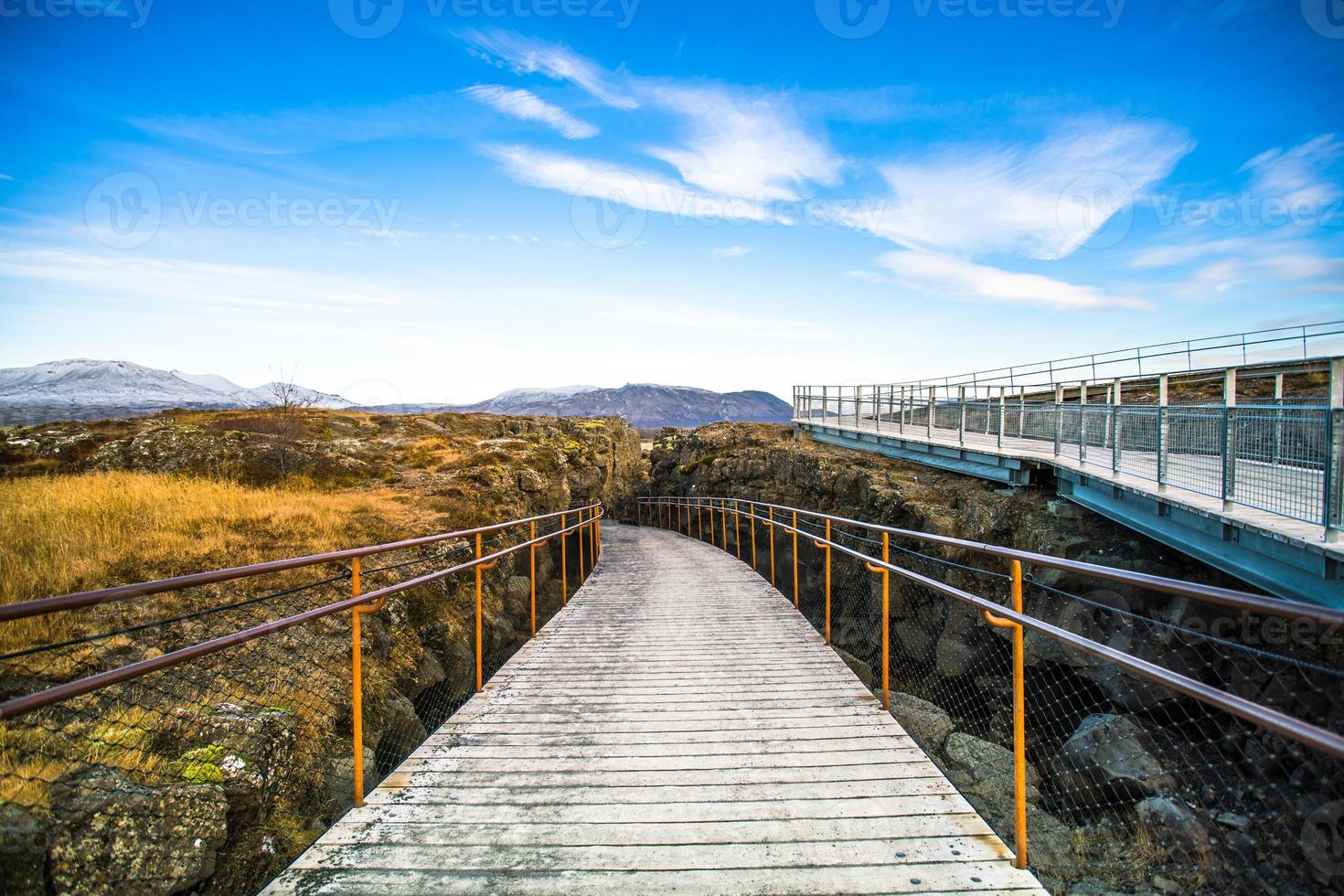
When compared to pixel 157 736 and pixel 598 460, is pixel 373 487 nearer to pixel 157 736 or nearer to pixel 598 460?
pixel 157 736

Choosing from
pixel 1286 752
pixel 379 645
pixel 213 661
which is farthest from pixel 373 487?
pixel 1286 752

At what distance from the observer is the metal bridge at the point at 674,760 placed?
8.40 ft

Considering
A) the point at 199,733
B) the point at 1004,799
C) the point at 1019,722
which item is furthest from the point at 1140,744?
the point at 199,733

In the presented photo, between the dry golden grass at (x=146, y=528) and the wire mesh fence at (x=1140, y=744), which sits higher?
the dry golden grass at (x=146, y=528)

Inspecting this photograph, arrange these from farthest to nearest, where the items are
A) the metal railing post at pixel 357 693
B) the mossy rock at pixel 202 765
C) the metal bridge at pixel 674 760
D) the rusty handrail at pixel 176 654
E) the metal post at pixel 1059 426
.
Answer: the metal post at pixel 1059 426 < the mossy rock at pixel 202 765 < the metal railing post at pixel 357 693 < the metal bridge at pixel 674 760 < the rusty handrail at pixel 176 654

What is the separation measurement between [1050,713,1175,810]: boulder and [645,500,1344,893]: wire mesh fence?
20 millimetres

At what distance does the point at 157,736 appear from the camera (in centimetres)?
361

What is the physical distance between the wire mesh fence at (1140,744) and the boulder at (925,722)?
0.08ft

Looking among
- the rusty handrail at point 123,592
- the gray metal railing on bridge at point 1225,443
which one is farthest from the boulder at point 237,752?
the gray metal railing on bridge at point 1225,443

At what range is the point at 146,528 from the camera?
6734 millimetres

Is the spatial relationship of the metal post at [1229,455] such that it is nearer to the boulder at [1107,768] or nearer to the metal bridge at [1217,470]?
the metal bridge at [1217,470]

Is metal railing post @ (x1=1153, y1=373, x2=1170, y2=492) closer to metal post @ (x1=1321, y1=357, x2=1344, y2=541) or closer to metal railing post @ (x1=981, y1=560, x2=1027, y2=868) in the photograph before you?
metal post @ (x1=1321, y1=357, x2=1344, y2=541)

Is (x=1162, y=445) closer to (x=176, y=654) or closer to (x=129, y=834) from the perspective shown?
(x=176, y=654)

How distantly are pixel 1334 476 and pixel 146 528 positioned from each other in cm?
1193
